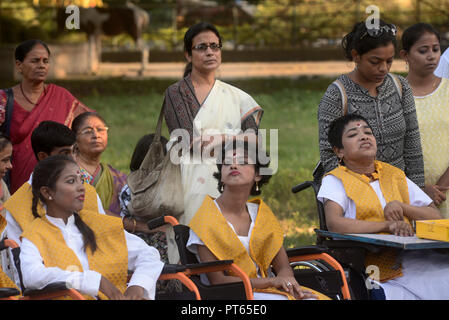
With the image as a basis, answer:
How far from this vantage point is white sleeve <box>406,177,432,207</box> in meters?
4.18

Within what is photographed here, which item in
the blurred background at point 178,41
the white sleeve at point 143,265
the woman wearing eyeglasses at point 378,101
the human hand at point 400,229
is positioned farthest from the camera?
the blurred background at point 178,41

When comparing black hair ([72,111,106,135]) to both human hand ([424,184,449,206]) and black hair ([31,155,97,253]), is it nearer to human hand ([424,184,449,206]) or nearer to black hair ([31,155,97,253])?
black hair ([31,155,97,253])

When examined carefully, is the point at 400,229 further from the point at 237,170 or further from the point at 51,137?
the point at 51,137

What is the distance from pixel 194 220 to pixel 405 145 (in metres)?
1.42

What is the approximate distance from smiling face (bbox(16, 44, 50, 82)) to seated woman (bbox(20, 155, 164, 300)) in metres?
1.55

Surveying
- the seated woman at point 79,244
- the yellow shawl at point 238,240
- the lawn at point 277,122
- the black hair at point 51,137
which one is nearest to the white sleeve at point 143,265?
the seated woman at point 79,244

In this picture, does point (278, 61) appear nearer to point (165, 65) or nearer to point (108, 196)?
point (165, 65)

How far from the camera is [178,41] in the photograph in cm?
1552

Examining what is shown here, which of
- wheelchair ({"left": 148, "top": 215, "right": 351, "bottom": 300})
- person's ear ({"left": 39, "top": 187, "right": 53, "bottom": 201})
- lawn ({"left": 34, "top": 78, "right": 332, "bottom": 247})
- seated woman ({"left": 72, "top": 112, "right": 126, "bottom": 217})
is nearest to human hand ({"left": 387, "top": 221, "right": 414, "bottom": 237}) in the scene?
wheelchair ({"left": 148, "top": 215, "right": 351, "bottom": 300})

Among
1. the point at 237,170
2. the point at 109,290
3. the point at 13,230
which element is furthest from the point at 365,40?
the point at 13,230

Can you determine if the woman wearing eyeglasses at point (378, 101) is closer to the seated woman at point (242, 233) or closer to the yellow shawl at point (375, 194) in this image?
the yellow shawl at point (375, 194)

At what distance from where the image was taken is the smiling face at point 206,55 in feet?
15.0

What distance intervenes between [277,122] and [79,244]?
321 inches
